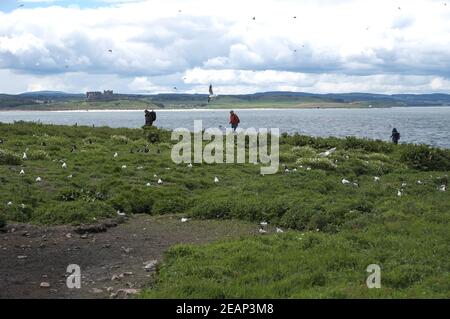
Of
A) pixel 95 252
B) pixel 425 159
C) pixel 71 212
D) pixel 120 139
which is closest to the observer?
pixel 95 252

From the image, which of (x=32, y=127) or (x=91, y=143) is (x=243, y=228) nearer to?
(x=91, y=143)

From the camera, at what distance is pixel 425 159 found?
30.9 meters

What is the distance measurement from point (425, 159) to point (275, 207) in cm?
1483

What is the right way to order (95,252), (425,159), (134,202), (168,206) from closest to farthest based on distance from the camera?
(95,252) → (168,206) → (134,202) → (425,159)

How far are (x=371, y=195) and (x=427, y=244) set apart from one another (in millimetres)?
7450

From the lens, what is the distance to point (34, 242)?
1584 centimetres

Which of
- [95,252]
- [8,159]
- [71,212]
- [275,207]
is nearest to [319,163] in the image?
[275,207]

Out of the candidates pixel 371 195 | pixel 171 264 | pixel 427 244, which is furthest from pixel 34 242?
pixel 371 195

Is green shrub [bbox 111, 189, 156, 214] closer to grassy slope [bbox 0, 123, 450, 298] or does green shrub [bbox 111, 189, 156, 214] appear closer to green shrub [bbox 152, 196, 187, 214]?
grassy slope [bbox 0, 123, 450, 298]

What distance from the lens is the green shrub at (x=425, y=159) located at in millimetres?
30516

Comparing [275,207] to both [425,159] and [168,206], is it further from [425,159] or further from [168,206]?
[425,159]

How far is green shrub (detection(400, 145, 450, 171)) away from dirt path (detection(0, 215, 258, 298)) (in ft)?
52.1

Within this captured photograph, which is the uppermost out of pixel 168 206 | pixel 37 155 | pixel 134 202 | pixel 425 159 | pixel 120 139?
pixel 120 139
